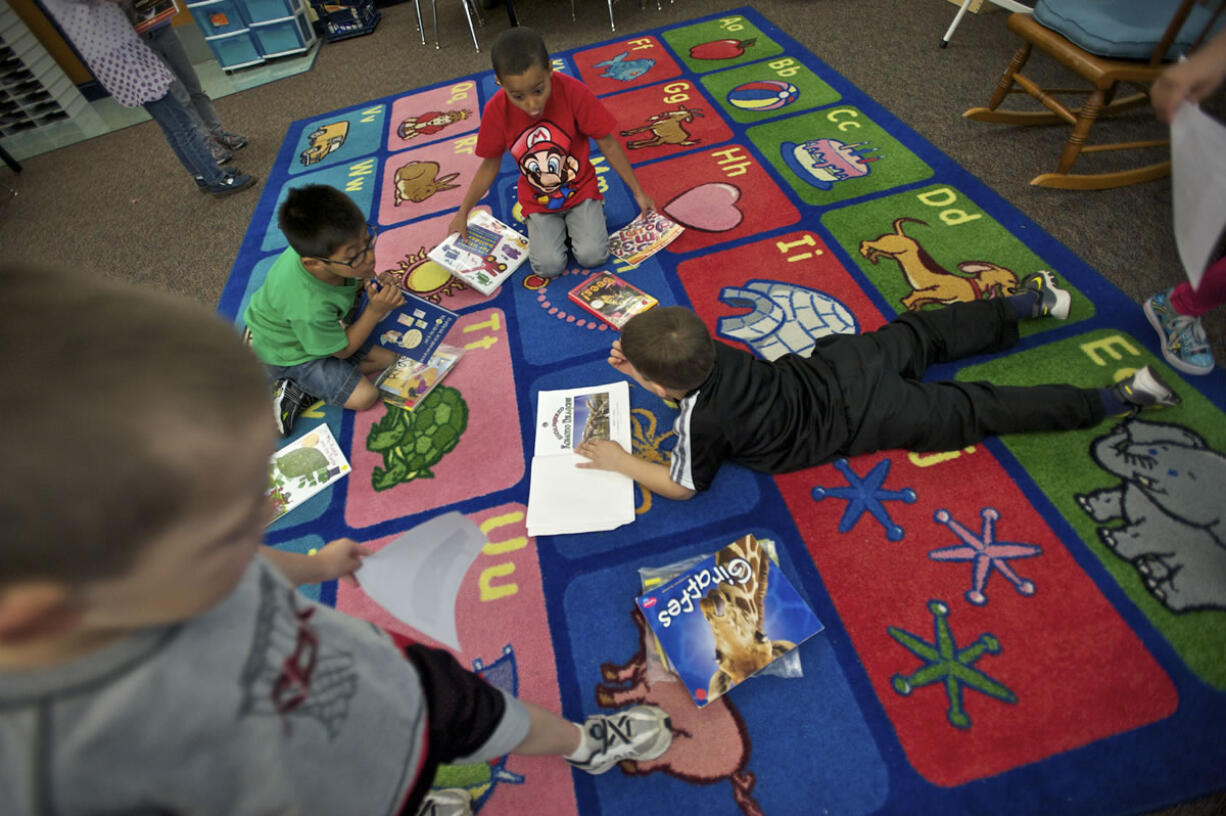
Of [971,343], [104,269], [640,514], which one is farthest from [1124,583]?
[104,269]

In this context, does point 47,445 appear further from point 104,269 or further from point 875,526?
point 104,269

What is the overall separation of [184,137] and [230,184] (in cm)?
29

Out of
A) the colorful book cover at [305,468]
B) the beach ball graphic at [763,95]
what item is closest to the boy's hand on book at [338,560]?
the colorful book cover at [305,468]

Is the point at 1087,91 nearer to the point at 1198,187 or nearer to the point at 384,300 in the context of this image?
the point at 1198,187

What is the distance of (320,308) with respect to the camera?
177cm

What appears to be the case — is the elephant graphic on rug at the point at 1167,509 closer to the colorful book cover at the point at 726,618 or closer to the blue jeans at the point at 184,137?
the colorful book cover at the point at 726,618

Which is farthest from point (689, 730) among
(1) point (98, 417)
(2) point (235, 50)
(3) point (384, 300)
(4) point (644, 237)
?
(2) point (235, 50)

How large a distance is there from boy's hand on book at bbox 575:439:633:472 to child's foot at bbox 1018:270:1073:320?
1411 millimetres

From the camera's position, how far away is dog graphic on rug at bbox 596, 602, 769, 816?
1.21m

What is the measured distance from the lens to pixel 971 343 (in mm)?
1682

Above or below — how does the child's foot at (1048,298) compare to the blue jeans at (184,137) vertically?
below

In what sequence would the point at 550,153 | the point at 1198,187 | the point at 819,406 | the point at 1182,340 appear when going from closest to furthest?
the point at 1198,187, the point at 819,406, the point at 1182,340, the point at 550,153

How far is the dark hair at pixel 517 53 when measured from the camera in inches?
71.7

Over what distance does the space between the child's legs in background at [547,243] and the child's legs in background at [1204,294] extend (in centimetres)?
199
